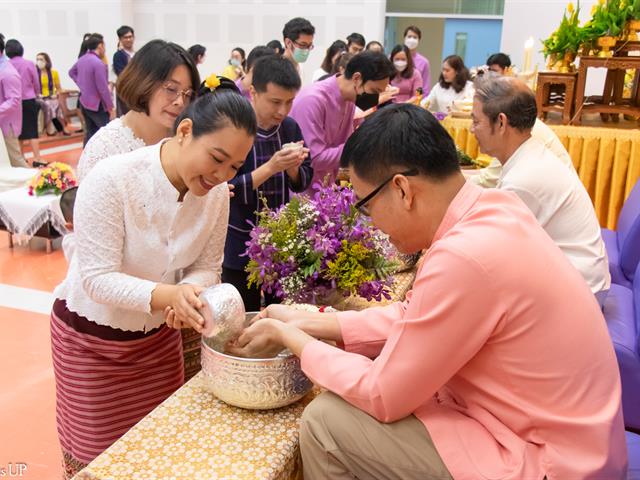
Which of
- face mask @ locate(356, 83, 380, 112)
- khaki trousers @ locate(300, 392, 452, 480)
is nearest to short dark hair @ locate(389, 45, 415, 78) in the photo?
face mask @ locate(356, 83, 380, 112)

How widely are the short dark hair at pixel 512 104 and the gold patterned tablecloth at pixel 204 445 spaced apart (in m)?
1.55

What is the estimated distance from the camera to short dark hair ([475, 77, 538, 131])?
2369 millimetres

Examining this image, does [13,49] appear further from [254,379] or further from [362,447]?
[362,447]

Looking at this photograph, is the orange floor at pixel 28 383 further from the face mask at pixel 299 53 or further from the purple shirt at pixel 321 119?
the face mask at pixel 299 53

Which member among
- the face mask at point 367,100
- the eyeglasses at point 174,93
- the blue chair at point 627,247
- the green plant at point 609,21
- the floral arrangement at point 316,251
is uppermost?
the green plant at point 609,21

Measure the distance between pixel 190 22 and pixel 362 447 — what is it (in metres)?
10.6

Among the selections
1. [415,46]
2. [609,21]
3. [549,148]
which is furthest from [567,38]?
[415,46]

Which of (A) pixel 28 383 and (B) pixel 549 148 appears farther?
(B) pixel 549 148

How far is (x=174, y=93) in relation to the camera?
1.80 metres

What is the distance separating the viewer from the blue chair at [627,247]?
273 centimetres

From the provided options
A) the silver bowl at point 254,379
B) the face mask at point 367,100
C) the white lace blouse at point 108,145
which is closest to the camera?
the silver bowl at point 254,379

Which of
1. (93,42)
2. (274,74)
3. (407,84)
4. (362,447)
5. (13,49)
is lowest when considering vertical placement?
(362,447)

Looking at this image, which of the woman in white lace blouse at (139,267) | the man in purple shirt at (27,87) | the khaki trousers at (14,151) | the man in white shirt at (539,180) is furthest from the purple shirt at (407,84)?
the woman in white lace blouse at (139,267)

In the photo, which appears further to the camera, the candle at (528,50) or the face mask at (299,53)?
the candle at (528,50)
